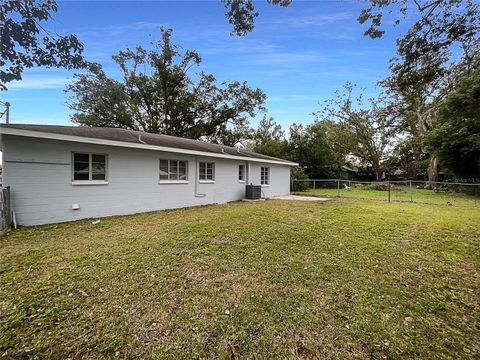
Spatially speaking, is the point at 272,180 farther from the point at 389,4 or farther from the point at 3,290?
the point at 3,290

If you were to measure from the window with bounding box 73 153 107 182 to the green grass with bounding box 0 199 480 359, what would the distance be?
6.60ft

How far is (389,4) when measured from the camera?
5145mm

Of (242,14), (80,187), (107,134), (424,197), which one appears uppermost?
(242,14)

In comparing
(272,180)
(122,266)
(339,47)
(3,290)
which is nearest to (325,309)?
(122,266)

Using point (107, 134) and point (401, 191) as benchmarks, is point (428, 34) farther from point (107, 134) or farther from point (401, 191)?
point (401, 191)

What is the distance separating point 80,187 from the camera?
7117 millimetres

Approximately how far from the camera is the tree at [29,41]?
352 cm

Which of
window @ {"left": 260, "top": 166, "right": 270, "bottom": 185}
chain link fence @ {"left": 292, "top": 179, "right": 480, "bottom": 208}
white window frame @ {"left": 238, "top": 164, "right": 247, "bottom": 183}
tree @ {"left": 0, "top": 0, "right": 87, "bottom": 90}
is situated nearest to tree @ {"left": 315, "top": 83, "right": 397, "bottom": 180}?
chain link fence @ {"left": 292, "top": 179, "right": 480, "bottom": 208}

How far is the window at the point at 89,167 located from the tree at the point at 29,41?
3.62 metres

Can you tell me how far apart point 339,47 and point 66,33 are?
8.00 meters

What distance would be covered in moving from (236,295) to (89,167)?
6.62 m

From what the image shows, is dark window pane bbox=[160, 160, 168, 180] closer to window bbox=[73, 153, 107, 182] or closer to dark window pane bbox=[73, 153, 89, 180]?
window bbox=[73, 153, 107, 182]

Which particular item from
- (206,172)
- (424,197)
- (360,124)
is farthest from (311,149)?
(206,172)

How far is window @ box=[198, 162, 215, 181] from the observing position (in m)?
11.3
